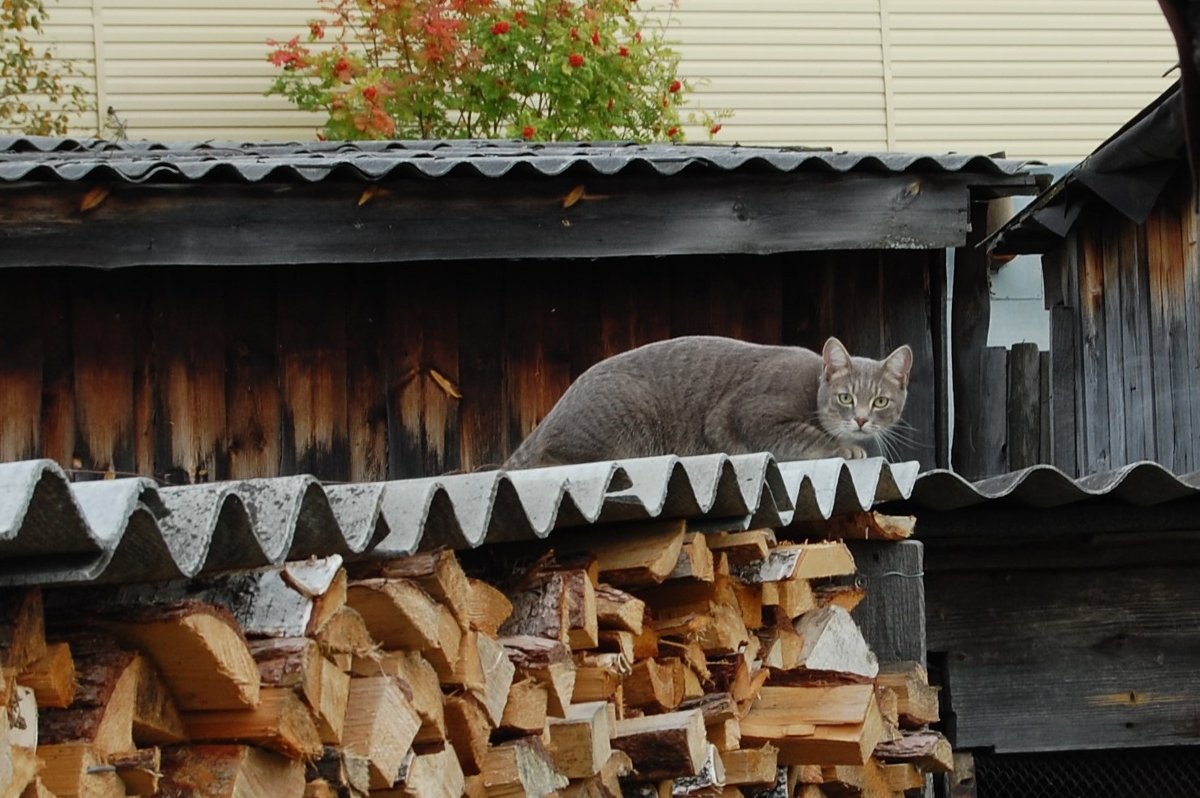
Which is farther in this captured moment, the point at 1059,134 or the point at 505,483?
the point at 1059,134

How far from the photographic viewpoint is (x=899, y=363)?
712cm

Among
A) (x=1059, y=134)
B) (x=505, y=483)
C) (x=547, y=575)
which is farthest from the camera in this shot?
(x=1059, y=134)

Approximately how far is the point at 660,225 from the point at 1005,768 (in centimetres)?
247

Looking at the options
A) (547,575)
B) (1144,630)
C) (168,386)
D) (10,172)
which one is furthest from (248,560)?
(168,386)

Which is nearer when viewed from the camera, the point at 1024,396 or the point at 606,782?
the point at 606,782

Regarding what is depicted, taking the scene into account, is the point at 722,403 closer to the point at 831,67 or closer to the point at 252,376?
the point at 252,376

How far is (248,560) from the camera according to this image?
234 cm

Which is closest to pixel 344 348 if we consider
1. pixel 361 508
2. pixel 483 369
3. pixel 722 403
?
pixel 483 369

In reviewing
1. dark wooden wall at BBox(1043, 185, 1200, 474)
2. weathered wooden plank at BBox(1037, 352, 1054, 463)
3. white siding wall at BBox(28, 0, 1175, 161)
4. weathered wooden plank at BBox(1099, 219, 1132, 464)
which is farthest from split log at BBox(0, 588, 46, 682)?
white siding wall at BBox(28, 0, 1175, 161)

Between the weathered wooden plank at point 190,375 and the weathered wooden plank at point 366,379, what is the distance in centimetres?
53

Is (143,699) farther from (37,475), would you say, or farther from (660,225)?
(660,225)

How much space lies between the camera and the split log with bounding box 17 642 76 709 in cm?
225

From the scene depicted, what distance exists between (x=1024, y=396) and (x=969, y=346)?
30.0 inches

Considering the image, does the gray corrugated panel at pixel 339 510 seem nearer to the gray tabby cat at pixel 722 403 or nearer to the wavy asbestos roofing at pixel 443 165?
the gray tabby cat at pixel 722 403
